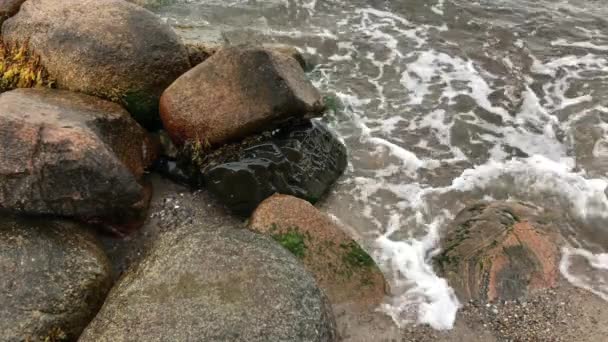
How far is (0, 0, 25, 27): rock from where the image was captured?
7.56 m

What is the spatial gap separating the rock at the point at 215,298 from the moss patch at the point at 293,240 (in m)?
0.74

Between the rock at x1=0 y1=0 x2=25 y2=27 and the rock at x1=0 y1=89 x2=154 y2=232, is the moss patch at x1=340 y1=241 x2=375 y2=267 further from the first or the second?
the rock at x1=0 y1=0 x2=25 y2=27

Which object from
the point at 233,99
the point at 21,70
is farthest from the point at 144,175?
the point at 21,70

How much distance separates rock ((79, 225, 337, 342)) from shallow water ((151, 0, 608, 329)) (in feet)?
4.63

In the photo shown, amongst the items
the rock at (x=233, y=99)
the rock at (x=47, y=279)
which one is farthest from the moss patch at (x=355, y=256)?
the rock at (x=47, y=279)

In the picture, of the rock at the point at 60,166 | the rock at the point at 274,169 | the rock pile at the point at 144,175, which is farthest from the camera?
the rock at the point at 274,169

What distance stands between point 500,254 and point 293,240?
2.04 metres

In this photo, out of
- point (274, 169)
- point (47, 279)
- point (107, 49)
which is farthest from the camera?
point (107, 49)

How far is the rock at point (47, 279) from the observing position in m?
4.29

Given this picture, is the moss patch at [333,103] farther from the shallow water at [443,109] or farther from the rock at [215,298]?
the rock at [215,298]

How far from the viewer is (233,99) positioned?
622 cm

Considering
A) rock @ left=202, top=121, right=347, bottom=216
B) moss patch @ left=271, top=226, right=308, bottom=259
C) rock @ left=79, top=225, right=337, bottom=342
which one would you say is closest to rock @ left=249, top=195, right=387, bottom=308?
moss patch @ left=271, top=226, right=308, bottom=259

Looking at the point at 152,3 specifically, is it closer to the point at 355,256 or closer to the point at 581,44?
the point at 355,256

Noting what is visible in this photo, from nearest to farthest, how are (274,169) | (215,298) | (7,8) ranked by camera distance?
(215,298), (274,169), (7,8)
